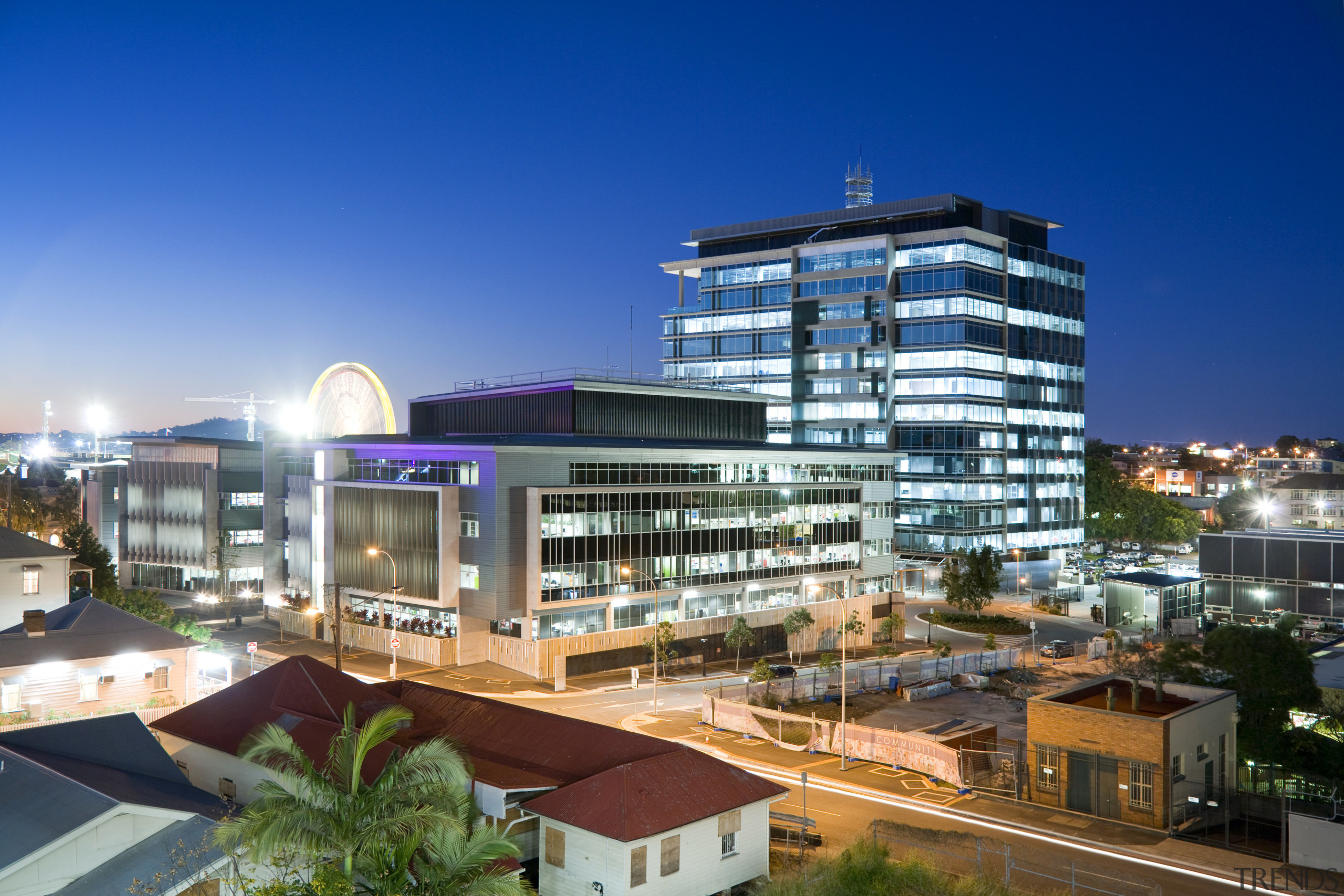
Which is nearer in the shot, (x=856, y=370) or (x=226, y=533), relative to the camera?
(x=226, y=533)

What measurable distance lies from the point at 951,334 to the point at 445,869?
11073 centimetres

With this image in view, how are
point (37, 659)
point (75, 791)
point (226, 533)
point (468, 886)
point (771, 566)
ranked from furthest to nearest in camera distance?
point (226, 533), point (771, 566), point (37, 659), point (75, 791), point (468, 886)

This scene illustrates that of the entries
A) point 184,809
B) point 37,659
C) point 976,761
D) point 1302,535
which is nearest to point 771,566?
point 976,761

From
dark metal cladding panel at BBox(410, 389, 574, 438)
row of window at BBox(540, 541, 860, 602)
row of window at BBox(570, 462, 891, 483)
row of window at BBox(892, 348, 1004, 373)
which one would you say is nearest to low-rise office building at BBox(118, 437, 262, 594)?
dark metal cladding panel at BBox(410, 389, 574, 438)

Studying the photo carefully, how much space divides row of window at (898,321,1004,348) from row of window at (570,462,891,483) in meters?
33.6

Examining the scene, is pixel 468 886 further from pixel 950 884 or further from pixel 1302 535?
pixel 1302 535

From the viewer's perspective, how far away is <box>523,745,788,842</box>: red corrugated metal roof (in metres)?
29.1

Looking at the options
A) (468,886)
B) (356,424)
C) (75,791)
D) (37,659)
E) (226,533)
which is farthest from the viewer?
(226,533)

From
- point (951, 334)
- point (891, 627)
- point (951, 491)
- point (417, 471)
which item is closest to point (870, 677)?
point (891, 627)

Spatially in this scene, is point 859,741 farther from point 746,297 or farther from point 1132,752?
point 746,297

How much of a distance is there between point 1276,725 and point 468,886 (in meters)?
40.9

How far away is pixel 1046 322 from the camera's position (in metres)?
136

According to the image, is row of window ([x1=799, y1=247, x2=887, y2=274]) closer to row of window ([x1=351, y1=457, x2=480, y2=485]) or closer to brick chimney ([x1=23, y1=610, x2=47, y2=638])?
row of window ([x1=351, y1=457, x2=480, y2=485])

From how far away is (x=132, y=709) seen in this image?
4575 centimetres
